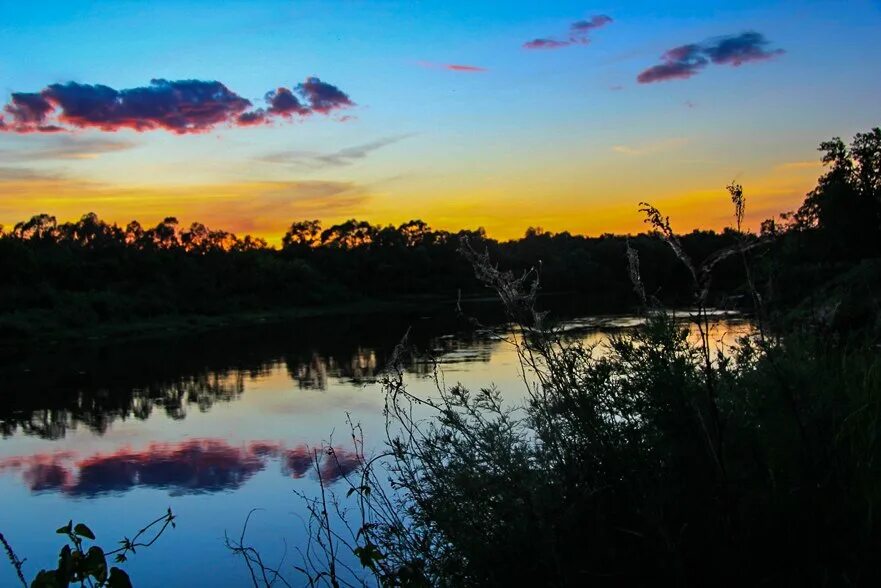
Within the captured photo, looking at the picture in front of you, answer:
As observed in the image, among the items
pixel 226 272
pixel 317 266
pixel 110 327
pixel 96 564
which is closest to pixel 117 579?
pixel 96 564

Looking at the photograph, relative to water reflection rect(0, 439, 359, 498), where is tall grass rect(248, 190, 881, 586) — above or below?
above

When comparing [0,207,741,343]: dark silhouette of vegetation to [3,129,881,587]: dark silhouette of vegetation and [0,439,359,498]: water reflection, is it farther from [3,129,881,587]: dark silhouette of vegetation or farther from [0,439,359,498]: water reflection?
[3,129,881,587]: dark silhouette of vegetation

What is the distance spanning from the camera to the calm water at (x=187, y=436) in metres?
10.0

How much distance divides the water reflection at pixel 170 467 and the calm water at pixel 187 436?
0.04m

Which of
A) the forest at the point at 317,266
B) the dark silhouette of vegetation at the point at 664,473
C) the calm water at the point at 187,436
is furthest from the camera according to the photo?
the forest at the point at 317,266

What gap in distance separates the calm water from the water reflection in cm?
4

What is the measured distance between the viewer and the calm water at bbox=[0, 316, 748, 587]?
1001 cm

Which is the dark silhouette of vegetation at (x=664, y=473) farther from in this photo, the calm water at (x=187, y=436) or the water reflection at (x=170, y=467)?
the water reflection at (x=170, y=467)

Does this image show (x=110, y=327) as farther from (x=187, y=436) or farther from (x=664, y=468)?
(x=664, y=468)

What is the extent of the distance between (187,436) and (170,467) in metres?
2.78

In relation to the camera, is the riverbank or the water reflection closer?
the water reflection

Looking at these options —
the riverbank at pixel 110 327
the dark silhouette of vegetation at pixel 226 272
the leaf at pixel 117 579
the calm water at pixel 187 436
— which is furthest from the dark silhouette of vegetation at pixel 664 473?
the riverbank at pixel 110 327

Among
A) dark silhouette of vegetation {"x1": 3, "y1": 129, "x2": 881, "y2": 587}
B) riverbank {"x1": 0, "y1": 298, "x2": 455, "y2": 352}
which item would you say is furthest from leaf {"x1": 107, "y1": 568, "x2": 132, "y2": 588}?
riverbank {"x1": 0, "y1": 298, "x2": 455, "y2": 352}

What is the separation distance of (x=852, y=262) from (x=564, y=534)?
124 feet
